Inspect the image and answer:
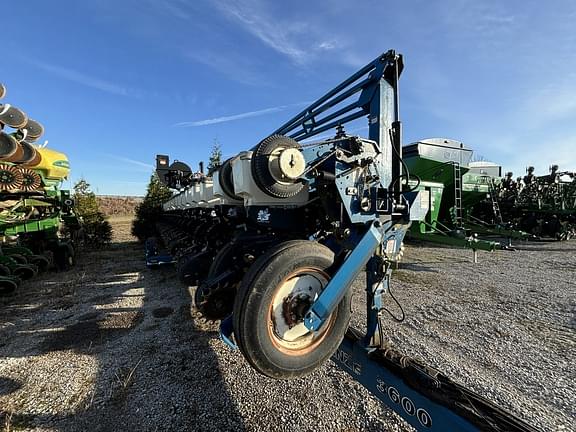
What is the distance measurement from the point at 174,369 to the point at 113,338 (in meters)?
1.28

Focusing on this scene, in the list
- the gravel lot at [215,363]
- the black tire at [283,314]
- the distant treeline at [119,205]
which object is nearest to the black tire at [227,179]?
the black tire at [283,314]

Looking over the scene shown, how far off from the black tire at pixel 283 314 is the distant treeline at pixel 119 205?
34.9m

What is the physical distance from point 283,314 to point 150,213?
14.0 metres

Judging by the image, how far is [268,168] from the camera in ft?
6.68

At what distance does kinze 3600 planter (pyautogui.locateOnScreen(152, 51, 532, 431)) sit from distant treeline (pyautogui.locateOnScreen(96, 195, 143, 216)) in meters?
34.0

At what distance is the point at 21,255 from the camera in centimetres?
693

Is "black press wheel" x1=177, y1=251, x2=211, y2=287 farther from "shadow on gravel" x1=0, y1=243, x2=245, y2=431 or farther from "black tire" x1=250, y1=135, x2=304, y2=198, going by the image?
"black tire" x1=250, y1=135, x2=304, y2=198

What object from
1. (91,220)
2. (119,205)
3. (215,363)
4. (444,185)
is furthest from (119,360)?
(119,205)

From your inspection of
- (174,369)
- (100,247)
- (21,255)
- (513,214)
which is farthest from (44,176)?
(513,214)

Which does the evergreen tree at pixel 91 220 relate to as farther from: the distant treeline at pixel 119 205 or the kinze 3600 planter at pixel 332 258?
the distant treeline at pixel 119 205

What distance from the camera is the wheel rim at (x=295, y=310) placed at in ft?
6.02

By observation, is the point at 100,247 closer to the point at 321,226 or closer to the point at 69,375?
the point at 69,375

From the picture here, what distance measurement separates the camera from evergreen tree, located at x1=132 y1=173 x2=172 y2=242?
555 inches

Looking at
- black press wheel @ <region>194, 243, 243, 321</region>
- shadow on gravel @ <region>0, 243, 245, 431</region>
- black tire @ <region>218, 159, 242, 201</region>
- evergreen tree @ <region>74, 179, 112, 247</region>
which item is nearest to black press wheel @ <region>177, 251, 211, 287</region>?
shadow on gravel @ <region>0, 243, 245, 431</region>
